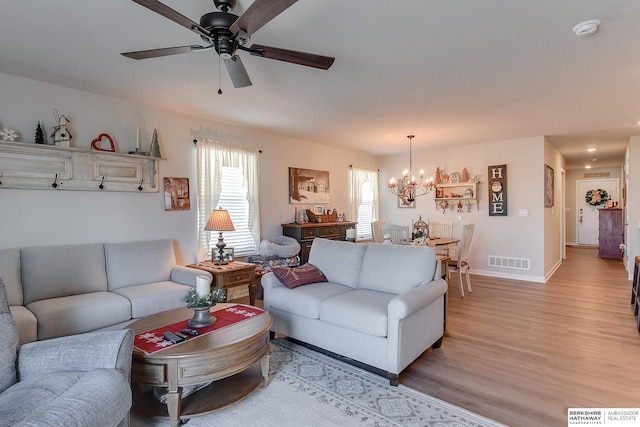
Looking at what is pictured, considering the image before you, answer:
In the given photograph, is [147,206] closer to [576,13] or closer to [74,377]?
[74,377]

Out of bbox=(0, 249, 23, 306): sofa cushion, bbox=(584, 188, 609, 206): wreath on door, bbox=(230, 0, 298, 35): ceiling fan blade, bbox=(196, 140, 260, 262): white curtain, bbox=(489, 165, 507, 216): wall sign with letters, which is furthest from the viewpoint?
bbox=(584, 188, 609, 206): wreath on door

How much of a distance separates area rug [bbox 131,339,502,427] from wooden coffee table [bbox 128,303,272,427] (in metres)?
0.07

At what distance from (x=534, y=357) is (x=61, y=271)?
4.36m

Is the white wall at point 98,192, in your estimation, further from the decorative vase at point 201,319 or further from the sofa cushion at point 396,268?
the sofa cushion at point 396,268

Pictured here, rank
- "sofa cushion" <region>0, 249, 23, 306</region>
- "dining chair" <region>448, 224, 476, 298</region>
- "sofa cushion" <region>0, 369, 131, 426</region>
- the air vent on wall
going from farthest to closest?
the air vent on wall < "dining chair" <region>448, 224, 476, 298</region> < "sofa cushion" <region>0, 249, 23, 306</region> < "sofa cushion" <region>0, 369, 131, 426</region>

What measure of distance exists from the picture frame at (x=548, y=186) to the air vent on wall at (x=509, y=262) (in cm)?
105

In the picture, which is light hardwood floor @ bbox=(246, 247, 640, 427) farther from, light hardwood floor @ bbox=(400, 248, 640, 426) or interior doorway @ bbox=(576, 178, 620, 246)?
interior doorway @ bbox=(576, 178, 620, 246)

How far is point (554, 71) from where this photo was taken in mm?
2947

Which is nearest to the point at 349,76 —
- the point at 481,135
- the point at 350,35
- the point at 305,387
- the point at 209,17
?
the point at 350,35

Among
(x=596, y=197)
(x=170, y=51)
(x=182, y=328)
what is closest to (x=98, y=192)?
(x=182, y=328)

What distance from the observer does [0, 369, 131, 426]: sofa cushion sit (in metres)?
1.29

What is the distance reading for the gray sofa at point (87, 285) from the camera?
8.66ft

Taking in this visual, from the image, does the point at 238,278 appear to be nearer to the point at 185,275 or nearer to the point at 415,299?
the point at 185,275

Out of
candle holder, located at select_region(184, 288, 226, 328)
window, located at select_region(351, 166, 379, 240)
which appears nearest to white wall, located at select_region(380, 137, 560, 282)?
window, located at select_region(351, 166, 379, 240)
